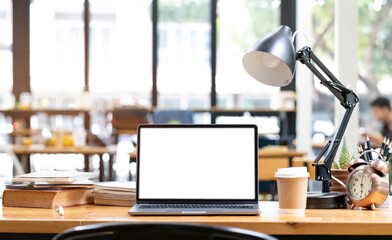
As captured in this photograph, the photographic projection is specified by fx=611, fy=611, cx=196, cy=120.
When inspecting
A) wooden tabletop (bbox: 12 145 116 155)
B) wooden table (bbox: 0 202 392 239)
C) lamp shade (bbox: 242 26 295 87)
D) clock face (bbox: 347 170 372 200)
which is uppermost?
lamp shade (bbox: 242 26 295 87)

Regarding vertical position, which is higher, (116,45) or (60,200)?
(116,45)

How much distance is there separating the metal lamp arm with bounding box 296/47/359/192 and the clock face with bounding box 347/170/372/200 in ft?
0.26

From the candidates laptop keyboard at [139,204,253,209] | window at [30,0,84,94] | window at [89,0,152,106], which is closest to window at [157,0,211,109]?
window at [89,0,152,106]

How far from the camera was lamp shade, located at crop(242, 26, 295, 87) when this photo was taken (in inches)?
73.5

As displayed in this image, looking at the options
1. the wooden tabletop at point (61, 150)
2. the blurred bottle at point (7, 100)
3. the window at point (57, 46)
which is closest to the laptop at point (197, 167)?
the wooden tabletop at point (61, 150)

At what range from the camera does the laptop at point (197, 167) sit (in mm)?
1818

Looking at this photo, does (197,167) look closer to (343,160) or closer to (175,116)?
(343,160)

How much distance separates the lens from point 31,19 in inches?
376

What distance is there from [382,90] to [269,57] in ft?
24.8

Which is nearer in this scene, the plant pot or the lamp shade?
the lamp shade

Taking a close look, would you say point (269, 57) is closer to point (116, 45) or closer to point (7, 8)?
point (116, 45)

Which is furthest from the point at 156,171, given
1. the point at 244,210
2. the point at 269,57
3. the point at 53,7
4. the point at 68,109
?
the point at 53,7

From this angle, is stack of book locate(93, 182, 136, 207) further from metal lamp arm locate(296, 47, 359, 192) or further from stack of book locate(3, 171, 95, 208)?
metal lamp arm locate(296, 47, 359, 192)

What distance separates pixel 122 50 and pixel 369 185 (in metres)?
7.94
